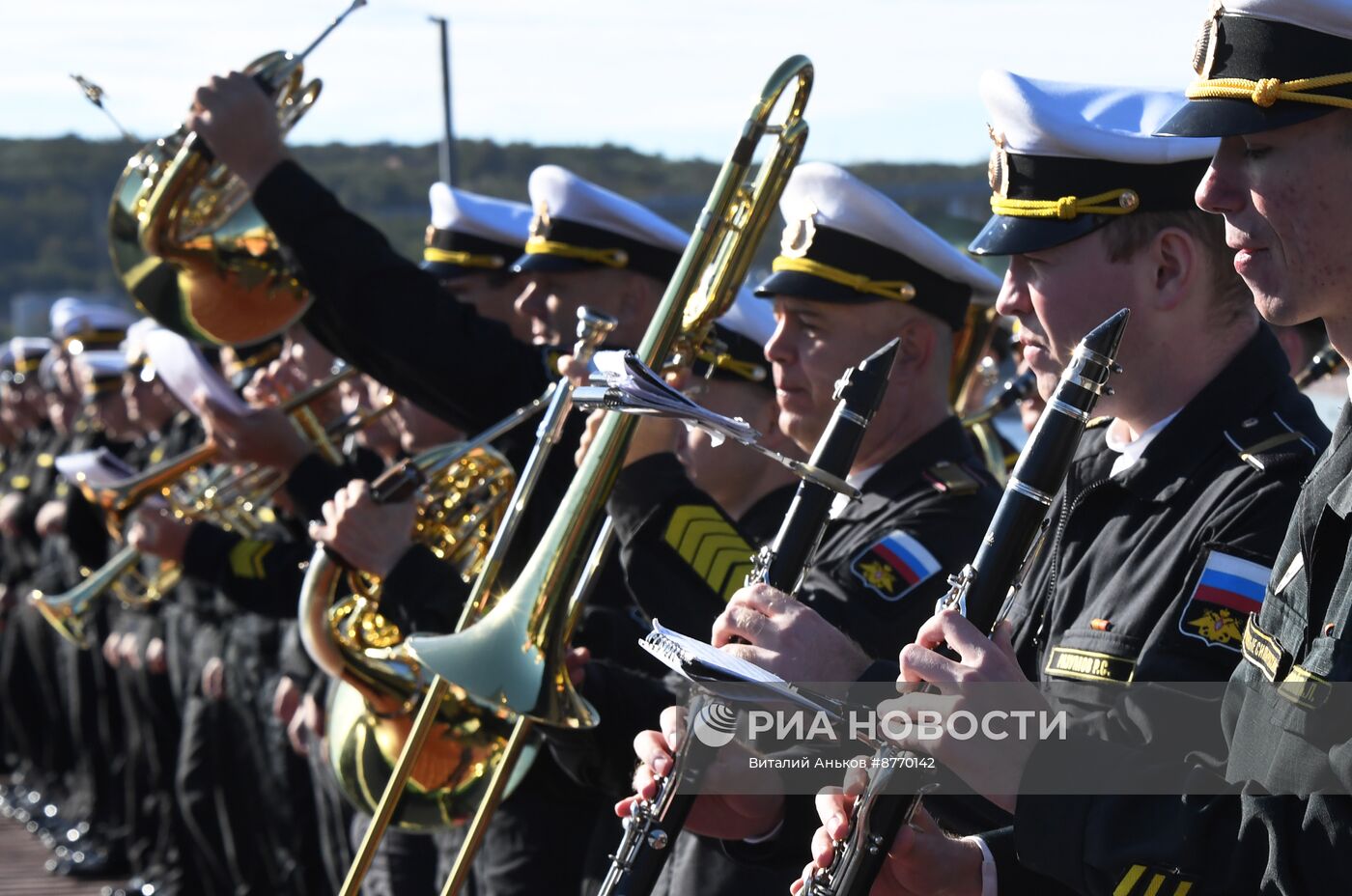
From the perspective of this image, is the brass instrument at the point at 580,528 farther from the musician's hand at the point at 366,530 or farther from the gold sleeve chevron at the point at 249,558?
the gold sleeve chevron at the point at 249,558

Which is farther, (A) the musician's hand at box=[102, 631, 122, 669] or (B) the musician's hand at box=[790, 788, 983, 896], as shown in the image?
(A) the musician's hand at box=[102, 631, 122, 669]

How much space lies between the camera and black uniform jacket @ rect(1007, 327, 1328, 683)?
2.61m

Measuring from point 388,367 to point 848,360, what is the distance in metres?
1.57

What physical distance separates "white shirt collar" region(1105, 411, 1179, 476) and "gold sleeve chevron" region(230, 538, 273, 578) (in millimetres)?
3924

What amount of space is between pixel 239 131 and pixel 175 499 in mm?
2166

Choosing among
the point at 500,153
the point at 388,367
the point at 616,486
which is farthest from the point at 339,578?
the point at 500,153

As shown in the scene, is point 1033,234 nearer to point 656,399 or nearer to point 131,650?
point 656,399

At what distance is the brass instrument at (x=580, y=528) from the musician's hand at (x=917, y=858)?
1149 millimetres

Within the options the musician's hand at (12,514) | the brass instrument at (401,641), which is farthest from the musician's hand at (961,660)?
the musician's hand at (12,514)

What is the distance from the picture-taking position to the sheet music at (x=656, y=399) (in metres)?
2.82

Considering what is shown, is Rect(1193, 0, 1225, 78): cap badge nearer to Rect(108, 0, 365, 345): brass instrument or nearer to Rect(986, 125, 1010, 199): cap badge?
Rect(986, 125, 1010, 199): cap badge

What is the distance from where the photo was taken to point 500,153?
1485 cm

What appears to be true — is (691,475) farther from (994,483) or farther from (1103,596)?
(1103,596)

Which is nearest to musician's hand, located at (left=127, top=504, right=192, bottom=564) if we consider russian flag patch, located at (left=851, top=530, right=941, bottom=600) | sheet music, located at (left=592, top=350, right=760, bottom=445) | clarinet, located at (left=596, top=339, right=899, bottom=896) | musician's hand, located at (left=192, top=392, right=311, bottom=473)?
musician's hand, located at (left=192, top=392, right=311, bottom=473)
